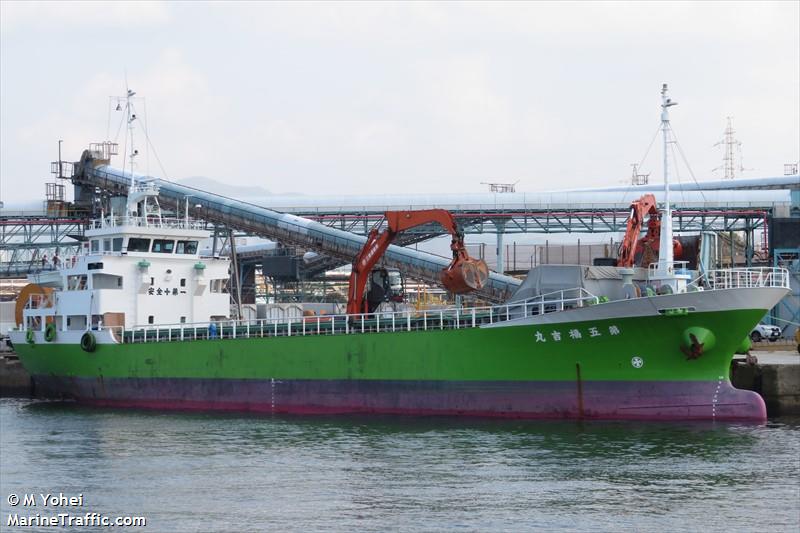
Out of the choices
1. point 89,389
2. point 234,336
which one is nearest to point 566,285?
point 234,336

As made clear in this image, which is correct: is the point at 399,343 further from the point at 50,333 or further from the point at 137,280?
the point at 50,333

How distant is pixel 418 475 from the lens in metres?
27.2

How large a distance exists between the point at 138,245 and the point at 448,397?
16765 mm

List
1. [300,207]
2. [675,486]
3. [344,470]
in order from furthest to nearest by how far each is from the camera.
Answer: [300,207], [344,470], [675,486]

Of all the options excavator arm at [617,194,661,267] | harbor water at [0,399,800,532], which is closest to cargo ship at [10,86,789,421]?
excavator arm at [617,194,661,267]

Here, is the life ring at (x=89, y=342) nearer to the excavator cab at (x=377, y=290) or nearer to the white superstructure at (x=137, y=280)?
the white superstructure at (x=137, y=280)

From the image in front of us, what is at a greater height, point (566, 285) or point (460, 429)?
point (566, 285)

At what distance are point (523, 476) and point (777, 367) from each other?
1467 centimetres

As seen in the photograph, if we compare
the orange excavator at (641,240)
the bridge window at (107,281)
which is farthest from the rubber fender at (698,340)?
the bridge window at (107,281)

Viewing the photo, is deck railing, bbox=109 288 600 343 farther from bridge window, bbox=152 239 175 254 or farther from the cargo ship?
bridge window, bbox=152 239 175 254

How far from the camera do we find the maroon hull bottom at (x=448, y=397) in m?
34.4

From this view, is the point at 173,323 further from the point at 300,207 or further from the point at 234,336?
the point at 300,207

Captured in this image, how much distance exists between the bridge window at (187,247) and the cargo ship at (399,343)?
69 mm

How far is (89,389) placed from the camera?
46.7 m
